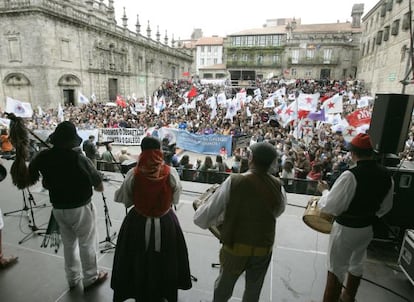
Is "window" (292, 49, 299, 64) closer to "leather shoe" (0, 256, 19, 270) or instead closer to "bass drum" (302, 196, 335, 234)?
"bass drum" (302, 196, 335, 234)

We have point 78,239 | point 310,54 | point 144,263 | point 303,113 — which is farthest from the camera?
point 310,54

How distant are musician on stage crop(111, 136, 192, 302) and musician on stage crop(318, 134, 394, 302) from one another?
4.33 feet

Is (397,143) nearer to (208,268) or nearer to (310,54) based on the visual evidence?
(208,268)

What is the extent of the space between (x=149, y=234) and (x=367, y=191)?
5.89 ft

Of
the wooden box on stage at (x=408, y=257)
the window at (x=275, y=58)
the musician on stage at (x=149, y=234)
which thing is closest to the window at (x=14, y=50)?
the musician on stage at (x=149, y=234)

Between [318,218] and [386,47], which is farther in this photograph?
[386,47]

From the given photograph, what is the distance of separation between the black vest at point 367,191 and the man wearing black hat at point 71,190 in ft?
7.34

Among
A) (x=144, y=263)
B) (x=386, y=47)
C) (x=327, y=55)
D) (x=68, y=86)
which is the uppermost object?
(x=327, y=55)

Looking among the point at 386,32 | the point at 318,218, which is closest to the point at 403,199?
the point at 318,218

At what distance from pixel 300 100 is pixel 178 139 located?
6122 mm

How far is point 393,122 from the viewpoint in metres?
3.17

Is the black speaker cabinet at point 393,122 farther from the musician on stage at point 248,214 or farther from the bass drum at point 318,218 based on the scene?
the musician on stage at point 248,214

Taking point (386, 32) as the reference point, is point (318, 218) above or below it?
below

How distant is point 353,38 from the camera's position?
45.4 meters
